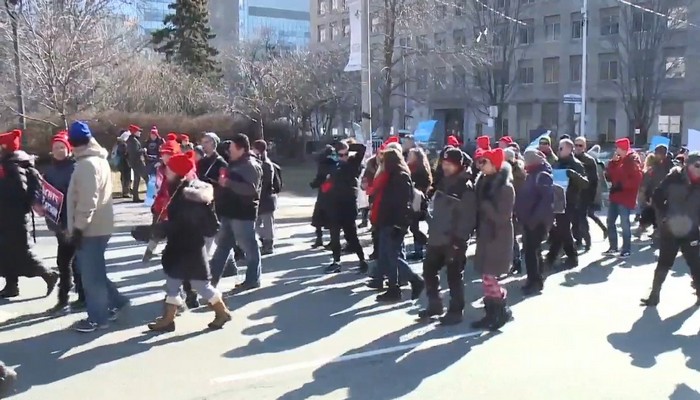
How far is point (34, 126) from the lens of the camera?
98.3 ft

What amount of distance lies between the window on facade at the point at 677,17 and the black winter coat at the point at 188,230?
43.0 metres

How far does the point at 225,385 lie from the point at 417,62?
2970 cm

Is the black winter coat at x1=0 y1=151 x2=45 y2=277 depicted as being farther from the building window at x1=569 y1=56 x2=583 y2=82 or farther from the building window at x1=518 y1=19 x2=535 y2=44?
the building window at x1=518 y1=19 x2=535 y2=44

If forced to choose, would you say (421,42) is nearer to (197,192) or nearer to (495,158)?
(495,158)

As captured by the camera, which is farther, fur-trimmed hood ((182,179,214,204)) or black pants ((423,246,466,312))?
black pants ((423,246,466,312))

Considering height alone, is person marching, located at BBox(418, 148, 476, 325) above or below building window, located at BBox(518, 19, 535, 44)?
below

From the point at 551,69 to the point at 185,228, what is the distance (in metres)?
51.1

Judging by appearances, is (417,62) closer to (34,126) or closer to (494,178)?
(34,126)

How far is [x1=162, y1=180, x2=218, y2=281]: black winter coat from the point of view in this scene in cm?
664

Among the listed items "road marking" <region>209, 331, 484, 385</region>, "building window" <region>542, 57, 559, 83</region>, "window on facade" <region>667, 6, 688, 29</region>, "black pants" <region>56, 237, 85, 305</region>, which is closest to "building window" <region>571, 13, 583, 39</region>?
"building window" <region>542, 57, 559, 83</region>

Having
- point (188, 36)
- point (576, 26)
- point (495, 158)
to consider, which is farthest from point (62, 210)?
point (576, 26)

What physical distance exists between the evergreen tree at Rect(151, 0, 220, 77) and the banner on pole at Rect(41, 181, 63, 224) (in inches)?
1522

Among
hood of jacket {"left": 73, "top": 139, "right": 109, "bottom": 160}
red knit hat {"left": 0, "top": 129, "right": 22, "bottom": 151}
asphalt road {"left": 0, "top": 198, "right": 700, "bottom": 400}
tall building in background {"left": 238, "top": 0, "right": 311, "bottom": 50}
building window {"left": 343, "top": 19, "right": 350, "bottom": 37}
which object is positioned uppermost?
tall building in background {"left": 238, "top": 0, "right": 311, "bottom": 50}

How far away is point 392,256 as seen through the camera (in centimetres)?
819
